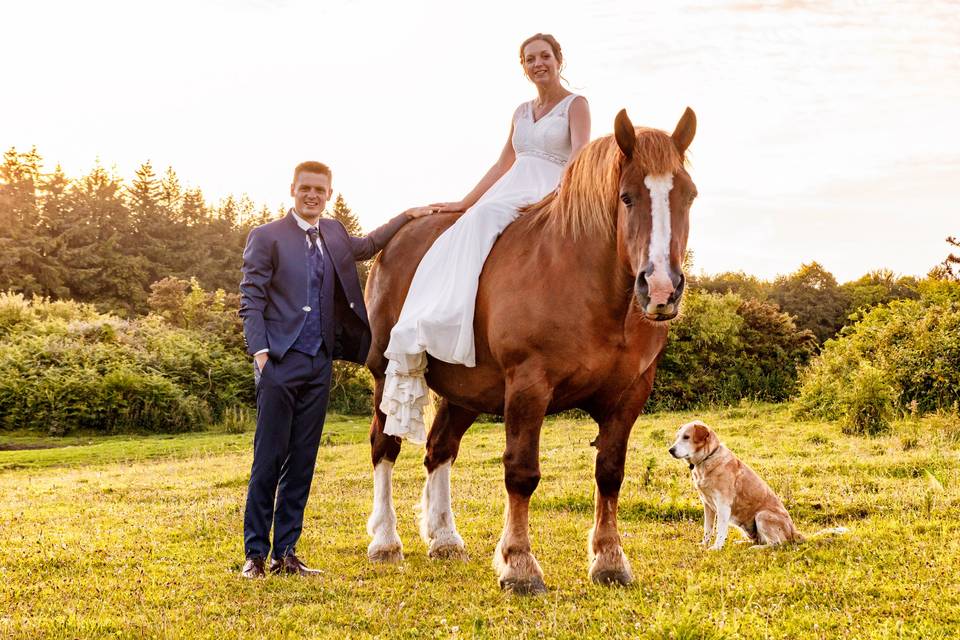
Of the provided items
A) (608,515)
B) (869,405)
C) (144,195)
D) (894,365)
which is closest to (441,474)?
(608,515)

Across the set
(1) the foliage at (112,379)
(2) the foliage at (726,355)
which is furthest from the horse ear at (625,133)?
(1) the foliage at (112,379)

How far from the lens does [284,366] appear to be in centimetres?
513

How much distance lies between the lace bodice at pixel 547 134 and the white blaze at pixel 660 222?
5.29 feet

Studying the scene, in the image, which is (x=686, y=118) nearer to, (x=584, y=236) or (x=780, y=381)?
(x=584, y=236)

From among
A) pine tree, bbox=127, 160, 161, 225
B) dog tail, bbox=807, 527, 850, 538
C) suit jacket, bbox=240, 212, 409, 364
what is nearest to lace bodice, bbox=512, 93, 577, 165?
suit jacket, bbox=240, 212, 409, 364

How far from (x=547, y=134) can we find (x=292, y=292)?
207cm

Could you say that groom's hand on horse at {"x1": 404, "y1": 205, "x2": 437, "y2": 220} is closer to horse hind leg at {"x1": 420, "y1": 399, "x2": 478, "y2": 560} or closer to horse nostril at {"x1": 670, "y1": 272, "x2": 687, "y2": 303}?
horse hind leg at {"x1": 420, "y1": 399, "x2": 478, "y2": 560}

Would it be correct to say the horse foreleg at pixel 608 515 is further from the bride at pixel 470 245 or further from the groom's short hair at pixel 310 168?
the groom's short hair at pixel 310 168

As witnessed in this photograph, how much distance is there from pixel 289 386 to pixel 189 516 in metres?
3.25

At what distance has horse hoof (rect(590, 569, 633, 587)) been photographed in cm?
475

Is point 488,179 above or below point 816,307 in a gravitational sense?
below

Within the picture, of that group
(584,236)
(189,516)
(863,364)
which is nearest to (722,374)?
(863,364)

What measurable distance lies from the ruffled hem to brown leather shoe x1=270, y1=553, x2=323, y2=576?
3.35 feet

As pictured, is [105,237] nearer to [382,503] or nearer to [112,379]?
[112,379]
